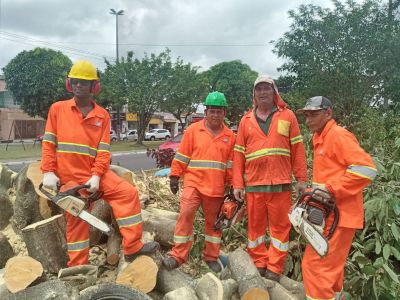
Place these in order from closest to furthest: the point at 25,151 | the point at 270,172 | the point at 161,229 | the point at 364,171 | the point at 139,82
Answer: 1. the point at 364,171
2. the point at 270,172
3. the point at 161,229
4. the point at 25,151
5. the point at 139,82

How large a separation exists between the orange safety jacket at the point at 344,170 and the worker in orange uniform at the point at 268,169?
554 mm

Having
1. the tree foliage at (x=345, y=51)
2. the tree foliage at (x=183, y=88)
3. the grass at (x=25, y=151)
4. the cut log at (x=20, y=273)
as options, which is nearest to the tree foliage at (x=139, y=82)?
the tree foliage at (x=183, y=88)

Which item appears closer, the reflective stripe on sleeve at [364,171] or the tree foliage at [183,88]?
the reflective stripe on sleeve at [364,171]

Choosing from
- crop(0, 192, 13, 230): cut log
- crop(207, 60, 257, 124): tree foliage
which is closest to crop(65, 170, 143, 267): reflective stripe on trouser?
crop(0, 192, 13, 230): cut log

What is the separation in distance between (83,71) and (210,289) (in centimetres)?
217

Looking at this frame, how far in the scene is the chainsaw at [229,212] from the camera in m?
3.66

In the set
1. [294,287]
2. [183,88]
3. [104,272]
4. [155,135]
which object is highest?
[183,88]

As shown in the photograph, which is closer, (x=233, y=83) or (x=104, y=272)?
(x=104, y=272)

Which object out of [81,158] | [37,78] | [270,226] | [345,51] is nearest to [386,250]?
[270,226]

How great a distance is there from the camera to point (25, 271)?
2.92 meters

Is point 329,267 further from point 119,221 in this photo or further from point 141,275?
point 119,221

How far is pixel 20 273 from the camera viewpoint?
290 cm

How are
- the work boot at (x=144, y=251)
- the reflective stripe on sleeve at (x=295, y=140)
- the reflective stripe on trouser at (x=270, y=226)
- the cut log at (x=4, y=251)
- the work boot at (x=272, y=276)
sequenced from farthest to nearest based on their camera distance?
the cut log at (x=4, y=251)
the reflective stripe on sleeve at (x=295, y=140)
the reflective stripe on trouser at (x=270, y=226)
the work boot at (x=272, y=276)
the work boot at (x=144, y=251)

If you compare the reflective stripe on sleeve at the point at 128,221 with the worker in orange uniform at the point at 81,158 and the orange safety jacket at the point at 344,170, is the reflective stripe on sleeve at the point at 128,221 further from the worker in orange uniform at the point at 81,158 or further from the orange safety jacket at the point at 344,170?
A: the orange safety jacket at the point at 344,170
